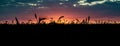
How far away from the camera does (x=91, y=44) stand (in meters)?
10.5

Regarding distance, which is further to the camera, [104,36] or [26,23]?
[26,23]

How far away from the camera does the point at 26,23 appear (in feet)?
50.5

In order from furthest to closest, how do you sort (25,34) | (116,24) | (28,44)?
(116,24) → (25,34) → (28,44)

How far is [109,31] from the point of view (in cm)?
1176

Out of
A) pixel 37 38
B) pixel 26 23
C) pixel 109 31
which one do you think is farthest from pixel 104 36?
pixel 26 23

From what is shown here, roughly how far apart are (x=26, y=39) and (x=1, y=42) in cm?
78

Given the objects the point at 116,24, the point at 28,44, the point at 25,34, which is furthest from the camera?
the point at 116,24

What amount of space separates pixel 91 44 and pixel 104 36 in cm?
81

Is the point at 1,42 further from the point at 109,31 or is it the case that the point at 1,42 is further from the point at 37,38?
the point at 109,31

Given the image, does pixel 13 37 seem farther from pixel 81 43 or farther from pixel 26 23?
pixel 26 23

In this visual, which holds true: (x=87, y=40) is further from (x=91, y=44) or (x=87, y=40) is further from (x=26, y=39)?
(x=26, y=39)

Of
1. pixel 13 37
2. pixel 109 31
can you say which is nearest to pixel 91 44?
pixel 109 31

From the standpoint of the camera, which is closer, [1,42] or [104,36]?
[1,42]

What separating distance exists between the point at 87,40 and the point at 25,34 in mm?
1977
